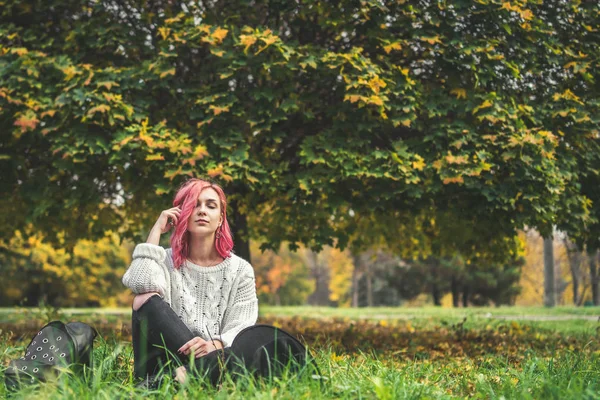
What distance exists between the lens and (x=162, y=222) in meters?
3.68

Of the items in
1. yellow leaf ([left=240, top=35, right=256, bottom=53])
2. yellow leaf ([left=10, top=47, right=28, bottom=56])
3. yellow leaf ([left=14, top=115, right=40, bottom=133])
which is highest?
yellow leaf ([left=10, top=47, right=28, bottom=56])

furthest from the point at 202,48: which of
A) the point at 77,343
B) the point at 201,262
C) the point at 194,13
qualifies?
the point at 77,343

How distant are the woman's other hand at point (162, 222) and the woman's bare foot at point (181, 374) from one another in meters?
0.86

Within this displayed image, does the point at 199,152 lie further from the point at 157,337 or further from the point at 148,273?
the point at 157,337

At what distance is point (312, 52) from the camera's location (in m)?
6.22

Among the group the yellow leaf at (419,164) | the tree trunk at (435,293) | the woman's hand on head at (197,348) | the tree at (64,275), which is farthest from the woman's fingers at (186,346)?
the tree trunk at (435,293)

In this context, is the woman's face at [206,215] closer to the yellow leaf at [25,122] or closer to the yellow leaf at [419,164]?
the yellow leaf at [419,164]

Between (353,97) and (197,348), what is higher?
(353,97)

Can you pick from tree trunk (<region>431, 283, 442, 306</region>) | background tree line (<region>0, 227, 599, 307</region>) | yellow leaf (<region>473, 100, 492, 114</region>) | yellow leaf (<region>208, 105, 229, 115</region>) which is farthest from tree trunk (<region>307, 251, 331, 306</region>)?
yellow leaf (<region>208, 105, 229, 115</region>)

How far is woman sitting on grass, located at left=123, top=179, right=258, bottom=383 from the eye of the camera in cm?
326

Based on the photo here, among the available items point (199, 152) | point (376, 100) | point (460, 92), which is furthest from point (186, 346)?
point (460, 92)

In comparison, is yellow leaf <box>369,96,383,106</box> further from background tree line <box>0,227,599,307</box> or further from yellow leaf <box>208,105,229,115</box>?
background tree line <box>0,227,599,307</box>

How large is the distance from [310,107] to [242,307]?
3596mm

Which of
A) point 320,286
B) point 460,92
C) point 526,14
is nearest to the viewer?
point 526,14
